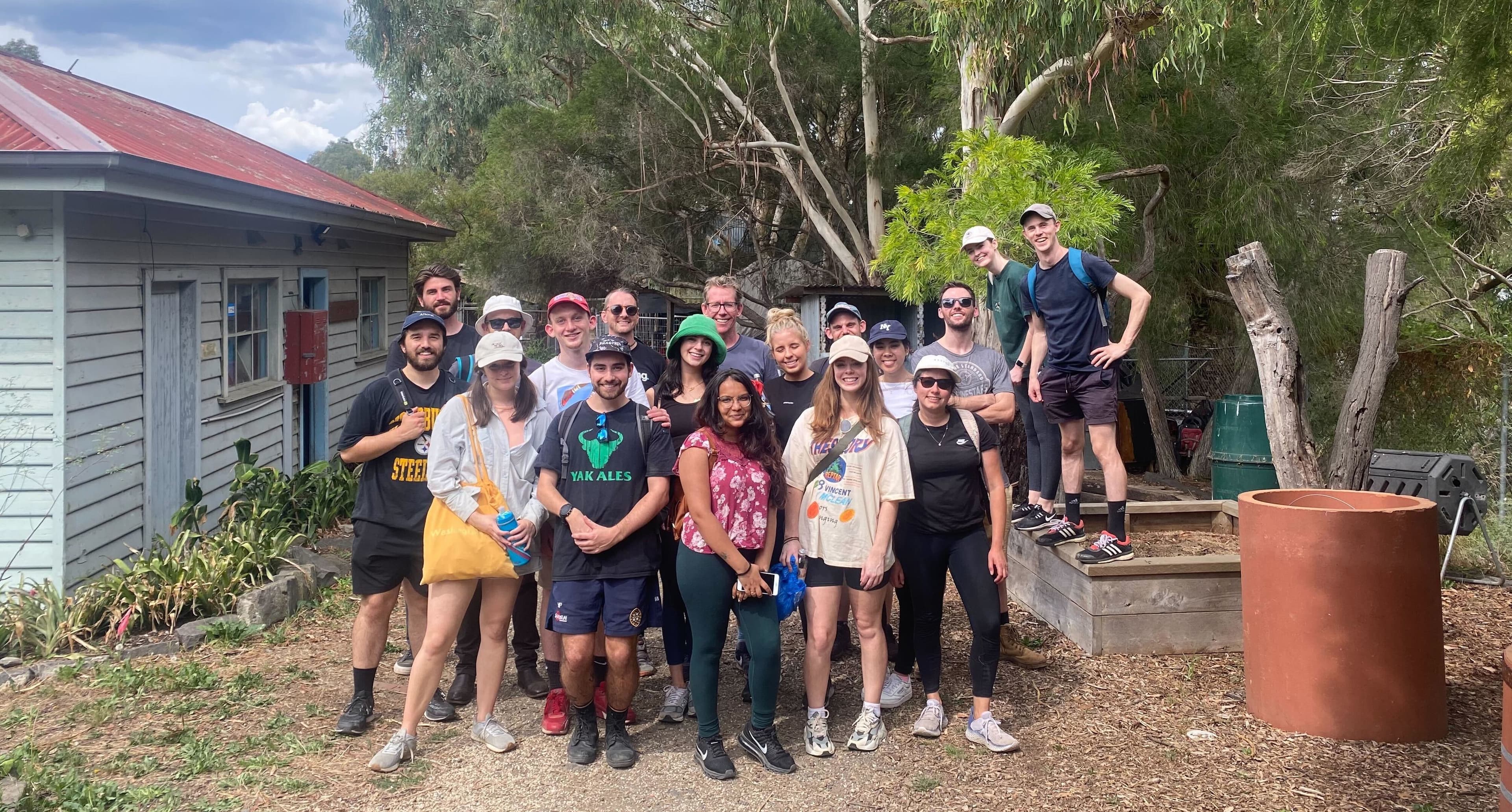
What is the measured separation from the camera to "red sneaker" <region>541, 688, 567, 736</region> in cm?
486

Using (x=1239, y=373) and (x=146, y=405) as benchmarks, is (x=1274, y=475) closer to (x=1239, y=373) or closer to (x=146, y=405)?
(x=1239, y=373)

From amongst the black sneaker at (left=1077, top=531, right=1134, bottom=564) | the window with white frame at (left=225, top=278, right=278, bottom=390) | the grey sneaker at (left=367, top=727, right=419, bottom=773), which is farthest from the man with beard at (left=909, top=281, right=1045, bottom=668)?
the window with white frame at (left=225, top=278, right=278, bottom=390)

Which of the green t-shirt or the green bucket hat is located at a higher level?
the green t-shirt

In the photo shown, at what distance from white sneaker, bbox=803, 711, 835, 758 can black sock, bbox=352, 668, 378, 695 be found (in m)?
1.89

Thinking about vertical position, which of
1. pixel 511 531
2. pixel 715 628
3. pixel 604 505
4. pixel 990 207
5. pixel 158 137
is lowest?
pixel 715 628

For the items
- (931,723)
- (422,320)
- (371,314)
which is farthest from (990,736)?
(371,314)

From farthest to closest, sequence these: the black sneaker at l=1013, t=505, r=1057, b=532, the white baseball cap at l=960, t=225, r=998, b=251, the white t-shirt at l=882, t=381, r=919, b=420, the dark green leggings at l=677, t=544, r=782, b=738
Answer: the black sneaker at l=1013, t=505, r=1057, b=532, the white baseball cap at l=960, t=225, r=998, b=251, the white t-shirt at l=882, t=381, r=919, b=420, the dark green leggings at l=677, t=544, r=782, b=738

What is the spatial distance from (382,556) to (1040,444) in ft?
11.1

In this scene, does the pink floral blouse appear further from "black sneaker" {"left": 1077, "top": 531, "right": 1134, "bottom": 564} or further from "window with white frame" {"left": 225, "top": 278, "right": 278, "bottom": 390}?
"window with white frame" {"left": 225, "top": 278, "right": 278, "bottom": 390}

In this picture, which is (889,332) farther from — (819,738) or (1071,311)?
(819,738)

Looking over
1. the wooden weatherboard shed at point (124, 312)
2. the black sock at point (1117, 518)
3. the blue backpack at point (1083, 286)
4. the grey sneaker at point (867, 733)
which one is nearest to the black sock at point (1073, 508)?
the black sock at point (1117, 518)

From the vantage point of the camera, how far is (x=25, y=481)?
6305mm

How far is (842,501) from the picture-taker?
450 centimetres

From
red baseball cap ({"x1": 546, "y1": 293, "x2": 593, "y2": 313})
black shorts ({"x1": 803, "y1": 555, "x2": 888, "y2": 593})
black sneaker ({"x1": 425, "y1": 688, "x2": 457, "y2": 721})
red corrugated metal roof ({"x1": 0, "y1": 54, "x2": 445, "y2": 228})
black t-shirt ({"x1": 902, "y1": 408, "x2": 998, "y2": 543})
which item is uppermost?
red corrugated metal roof ({"x1": 0, "y1": 54, "x2": 445, "y2": 228})
